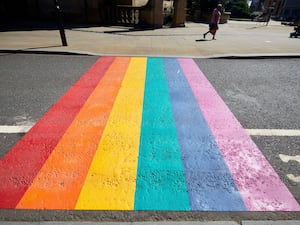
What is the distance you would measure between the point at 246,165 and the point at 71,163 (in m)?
2.46

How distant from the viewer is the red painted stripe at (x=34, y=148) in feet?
8.52

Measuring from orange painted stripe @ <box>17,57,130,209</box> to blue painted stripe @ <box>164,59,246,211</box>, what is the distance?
1.38 m

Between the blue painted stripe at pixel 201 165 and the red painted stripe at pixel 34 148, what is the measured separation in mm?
2017

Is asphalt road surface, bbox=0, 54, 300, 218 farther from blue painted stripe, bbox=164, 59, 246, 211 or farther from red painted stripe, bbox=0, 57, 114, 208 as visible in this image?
blue painted stripe, bbox=164, 59, 246, 211

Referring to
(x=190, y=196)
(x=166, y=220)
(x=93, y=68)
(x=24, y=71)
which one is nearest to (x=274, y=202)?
(x=190, y=196)

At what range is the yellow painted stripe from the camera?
8.13 feet

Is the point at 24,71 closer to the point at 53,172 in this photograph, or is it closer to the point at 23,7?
the point at 53,172

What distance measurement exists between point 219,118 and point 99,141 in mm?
2336

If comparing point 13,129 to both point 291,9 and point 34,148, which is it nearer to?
point 34,148

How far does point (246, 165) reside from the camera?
305cm

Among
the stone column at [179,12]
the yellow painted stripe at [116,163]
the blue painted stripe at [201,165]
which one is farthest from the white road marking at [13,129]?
the stone column at [179,12]

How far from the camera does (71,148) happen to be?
3.32 metres

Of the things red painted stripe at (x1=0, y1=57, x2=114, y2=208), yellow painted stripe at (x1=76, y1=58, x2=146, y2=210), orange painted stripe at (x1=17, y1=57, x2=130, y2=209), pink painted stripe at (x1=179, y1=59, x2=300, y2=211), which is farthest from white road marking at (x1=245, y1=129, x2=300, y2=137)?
red painted stripe at (x1=0, y1=57, x2=114, y2=208)

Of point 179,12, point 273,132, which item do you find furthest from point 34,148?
point 179,12
